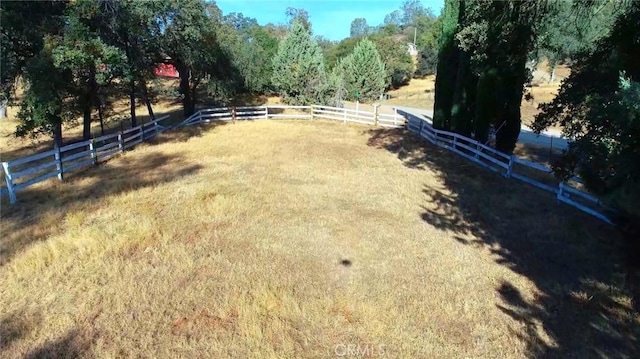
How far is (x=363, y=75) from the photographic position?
54062 millimetres

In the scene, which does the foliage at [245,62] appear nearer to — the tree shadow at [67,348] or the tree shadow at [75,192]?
the tree shadow at [75,192]

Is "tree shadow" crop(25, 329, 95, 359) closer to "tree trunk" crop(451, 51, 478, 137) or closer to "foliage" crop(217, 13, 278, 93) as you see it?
"tree trunk" crop(451, 51, 478, 137)

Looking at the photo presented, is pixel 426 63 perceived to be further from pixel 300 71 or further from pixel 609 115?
pixel 609 115

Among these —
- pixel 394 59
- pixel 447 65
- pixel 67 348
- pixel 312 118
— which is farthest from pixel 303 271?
pixel 394 59

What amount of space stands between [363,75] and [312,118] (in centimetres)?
2950

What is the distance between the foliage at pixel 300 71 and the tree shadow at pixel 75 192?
64.8ft

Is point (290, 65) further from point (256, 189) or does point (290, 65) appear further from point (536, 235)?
point (536, 235)

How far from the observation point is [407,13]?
19962cm

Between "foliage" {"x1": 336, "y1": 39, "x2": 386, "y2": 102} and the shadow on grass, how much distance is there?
41766 millimetres

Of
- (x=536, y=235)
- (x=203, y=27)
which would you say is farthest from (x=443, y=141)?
(x=203, y=27)

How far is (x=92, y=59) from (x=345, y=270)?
38.6 feet

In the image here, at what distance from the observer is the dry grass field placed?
556cm

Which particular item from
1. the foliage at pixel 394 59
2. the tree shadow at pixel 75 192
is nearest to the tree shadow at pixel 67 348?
the tree shadow at pixel 75 192

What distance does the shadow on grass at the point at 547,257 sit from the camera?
591cm
